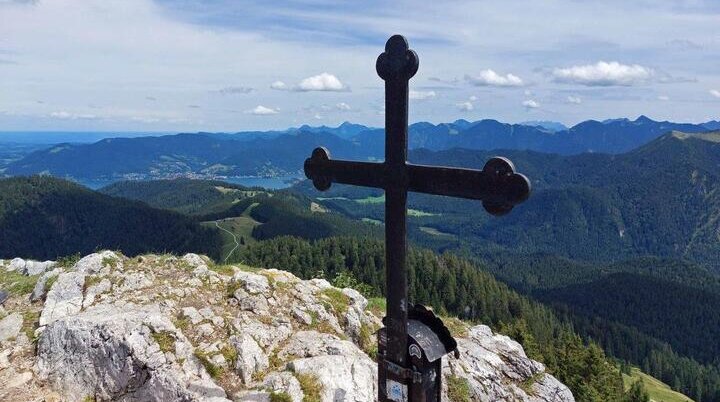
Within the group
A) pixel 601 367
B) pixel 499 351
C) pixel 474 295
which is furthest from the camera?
pixel 474 295

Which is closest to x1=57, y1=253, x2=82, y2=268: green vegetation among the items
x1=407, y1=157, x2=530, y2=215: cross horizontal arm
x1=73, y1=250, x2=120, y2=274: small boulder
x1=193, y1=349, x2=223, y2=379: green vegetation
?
x1=73, y1=250, x2=120, y2=274: small boulder

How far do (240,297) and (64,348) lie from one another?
536cm

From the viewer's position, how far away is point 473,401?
1659cm

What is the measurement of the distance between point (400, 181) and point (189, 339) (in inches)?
391

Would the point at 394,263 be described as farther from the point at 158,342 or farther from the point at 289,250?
the point at 289,250

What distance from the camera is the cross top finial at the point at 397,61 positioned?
6.46m

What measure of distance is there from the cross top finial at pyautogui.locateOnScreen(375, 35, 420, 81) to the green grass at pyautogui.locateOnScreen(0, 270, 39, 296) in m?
17.3

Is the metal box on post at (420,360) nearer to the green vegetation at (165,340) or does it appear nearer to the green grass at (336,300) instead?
the green vegetation at (165,340)

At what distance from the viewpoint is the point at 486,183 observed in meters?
6.05

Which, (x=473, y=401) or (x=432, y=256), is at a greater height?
(x=473, y=401)

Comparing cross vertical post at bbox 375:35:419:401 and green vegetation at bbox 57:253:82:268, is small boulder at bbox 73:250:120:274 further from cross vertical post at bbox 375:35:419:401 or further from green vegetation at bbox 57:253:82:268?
cross vertical post at bbox 375:35:419:401

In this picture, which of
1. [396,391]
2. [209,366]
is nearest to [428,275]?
[209,366]

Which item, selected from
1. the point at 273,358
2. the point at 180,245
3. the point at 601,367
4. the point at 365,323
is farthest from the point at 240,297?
the point at 180,245

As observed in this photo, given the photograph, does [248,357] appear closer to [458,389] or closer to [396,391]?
[396,391]
